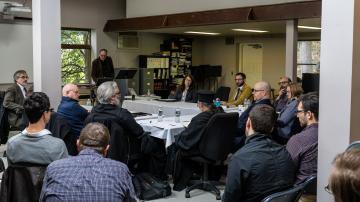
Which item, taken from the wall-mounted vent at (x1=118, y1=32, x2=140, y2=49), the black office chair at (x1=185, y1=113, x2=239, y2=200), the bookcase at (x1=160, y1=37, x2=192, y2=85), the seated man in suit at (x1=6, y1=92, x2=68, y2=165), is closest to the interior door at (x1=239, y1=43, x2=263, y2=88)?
the bookcase at (x1=160, y1=37, x2=192, y2=85)

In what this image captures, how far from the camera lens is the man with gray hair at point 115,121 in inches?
183

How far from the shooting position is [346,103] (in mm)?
2848

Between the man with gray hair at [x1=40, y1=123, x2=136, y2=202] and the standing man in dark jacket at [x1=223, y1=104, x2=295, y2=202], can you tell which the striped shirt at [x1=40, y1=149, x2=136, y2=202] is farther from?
the standing man in dark jacket at [x1=223, y1=104, x2=295, y2=202]

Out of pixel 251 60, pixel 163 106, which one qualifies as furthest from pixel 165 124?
A: pixel 251 60

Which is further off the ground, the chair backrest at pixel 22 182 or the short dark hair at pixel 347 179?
the short dark hair at pixel 347 179

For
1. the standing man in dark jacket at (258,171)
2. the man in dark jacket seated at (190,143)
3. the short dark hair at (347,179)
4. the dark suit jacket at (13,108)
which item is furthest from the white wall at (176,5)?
the short dark hair at (347,179)

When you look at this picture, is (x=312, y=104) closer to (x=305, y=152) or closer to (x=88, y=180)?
(x=305, y=152)

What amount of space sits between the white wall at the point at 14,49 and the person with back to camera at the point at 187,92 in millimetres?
3630

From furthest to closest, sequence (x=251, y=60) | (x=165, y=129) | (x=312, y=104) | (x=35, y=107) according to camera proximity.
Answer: (x=251, y=60) < (x=165, y=129) < (x=312, y=104) < (x=35, y=107)

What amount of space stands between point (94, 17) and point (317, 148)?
30.3ft

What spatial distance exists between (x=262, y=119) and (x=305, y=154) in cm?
57

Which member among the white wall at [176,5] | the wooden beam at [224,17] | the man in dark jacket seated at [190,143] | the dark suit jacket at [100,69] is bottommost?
the man in dark jacket seated at [190,143]

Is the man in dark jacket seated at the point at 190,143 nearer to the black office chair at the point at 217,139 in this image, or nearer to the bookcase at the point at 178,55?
the black office chair at the point at 217,139

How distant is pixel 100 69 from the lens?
10867 mm
